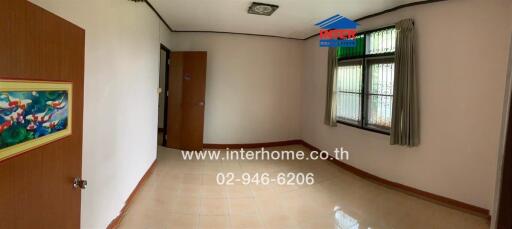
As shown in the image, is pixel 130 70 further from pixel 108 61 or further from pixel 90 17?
pixel 90 17

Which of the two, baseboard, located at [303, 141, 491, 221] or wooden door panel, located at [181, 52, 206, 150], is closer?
baseboard, located at [303, 141, 491, 221]

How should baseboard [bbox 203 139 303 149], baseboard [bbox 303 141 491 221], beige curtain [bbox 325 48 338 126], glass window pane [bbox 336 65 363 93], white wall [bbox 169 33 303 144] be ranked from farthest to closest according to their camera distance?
baseboard [bbox 203 139 303 149] < white wall [bbox 169 33 303 144] < beige curtain [bbox 325 48 338 126] < glass window pane [bbox 336 65 363 93] < baseboard [bbox 303 141 491 221]

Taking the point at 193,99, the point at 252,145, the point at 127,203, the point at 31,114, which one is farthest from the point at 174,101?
the point at 31,114

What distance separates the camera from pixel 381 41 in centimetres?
401

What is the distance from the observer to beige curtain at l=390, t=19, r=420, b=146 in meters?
3.43

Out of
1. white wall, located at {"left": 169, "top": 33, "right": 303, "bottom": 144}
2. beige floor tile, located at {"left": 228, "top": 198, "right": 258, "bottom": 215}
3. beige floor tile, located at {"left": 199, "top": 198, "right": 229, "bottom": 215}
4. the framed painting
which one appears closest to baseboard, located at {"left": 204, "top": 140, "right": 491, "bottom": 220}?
white wall, located at {"left": 169, "top": 33, "right": 303, "bottom": 144}

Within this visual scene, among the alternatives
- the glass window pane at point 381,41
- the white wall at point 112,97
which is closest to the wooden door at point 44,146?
the white wall at point 112,97

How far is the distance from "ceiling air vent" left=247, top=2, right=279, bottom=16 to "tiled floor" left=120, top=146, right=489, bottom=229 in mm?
2433

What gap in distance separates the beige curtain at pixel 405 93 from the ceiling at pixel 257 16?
1.43ft

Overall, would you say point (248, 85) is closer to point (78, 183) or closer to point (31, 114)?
point (78, 183)

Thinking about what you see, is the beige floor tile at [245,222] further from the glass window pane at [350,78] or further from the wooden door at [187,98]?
the wooden door at [187,98]

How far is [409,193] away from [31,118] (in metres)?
3.90

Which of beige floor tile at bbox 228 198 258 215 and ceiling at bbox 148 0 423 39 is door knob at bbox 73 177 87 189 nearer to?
beige floor tile at bbox 228 198 258 215

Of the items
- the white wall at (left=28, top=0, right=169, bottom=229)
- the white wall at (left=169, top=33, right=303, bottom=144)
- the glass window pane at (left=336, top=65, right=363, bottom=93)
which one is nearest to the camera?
the white wall at (left=28, top=0, right=169, bottom=229)
